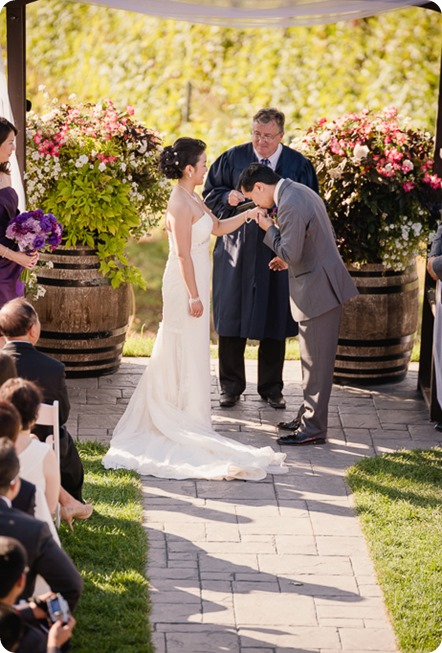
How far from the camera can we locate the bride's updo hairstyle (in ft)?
21.1

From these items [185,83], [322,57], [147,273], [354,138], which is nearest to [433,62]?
Answer: [322,57]

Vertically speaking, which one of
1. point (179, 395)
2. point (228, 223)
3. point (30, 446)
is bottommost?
point (179, 395)

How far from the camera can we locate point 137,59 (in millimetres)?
15008

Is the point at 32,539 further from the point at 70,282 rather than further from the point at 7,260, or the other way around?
the point at 70,282

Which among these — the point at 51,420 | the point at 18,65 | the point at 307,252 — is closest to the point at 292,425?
the point at 307,252

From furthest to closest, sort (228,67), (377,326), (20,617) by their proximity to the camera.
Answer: (228,67), (377,326), (20,617)

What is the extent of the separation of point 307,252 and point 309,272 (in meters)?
0.12

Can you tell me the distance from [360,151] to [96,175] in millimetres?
1783

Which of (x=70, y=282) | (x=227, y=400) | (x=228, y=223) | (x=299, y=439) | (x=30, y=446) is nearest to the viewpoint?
(x=30, y=446)

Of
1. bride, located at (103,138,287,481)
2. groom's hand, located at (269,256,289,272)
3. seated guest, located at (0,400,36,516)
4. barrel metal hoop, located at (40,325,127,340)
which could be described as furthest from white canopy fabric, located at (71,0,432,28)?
seated guest, located at (0,400,36,516)

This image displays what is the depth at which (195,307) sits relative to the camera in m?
6.55

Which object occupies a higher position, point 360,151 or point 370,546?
point 360,151

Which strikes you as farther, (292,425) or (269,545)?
(292,425)

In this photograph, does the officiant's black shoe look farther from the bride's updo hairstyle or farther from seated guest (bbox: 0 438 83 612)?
seated guest (bbox: 0 438 83 612)
